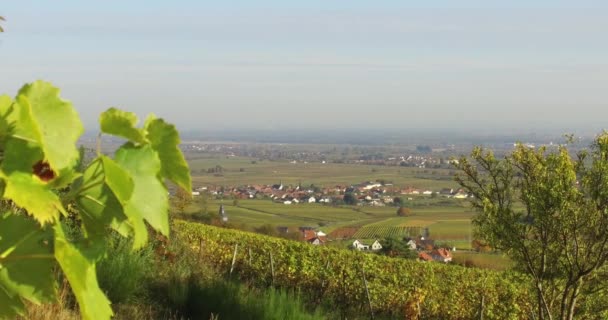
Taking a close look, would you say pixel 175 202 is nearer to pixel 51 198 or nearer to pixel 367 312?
pixel 367 312

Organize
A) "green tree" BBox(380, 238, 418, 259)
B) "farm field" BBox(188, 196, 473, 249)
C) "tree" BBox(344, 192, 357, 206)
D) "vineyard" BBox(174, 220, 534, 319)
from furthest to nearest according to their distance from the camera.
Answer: "tree" BBox(344, 192, 357, 206) → "farm field" BBox(188, 196, 473, 249) → "green tree" BBox(380, 238, 418, 259) → "vineyard" BBox(174, 220, 534, 319)

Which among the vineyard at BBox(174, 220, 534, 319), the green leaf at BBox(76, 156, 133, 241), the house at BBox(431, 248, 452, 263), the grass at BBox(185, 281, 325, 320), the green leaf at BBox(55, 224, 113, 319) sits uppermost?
the green leaf at BBox(76, 156, 133, 241)

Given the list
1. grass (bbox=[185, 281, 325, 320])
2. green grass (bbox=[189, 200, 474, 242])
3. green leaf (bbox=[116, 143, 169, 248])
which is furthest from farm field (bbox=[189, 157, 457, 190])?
green leaf (bbox=[116, 143, 169, 248])

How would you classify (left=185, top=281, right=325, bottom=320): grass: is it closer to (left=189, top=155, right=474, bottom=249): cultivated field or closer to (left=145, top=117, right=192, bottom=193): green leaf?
(left=145, top=117, right=192, bottom=193): green leaf

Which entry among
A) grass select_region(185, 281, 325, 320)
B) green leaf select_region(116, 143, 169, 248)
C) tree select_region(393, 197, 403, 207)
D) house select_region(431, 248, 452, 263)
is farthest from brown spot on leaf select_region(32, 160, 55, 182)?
tree select_region(393, 197, 403, 207)

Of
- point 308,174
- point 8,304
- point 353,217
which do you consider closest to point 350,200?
point 353,217

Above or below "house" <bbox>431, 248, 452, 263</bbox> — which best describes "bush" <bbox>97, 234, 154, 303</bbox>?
above

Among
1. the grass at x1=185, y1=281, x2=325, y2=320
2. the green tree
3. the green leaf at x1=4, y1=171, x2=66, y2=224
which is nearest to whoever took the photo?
the green leaf at x1=4, y1=171, x2=66, y2=224

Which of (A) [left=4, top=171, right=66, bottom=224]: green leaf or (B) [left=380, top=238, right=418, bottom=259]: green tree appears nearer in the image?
(A) [left=4, top=171, right=66, bottom=224]: green leaf
